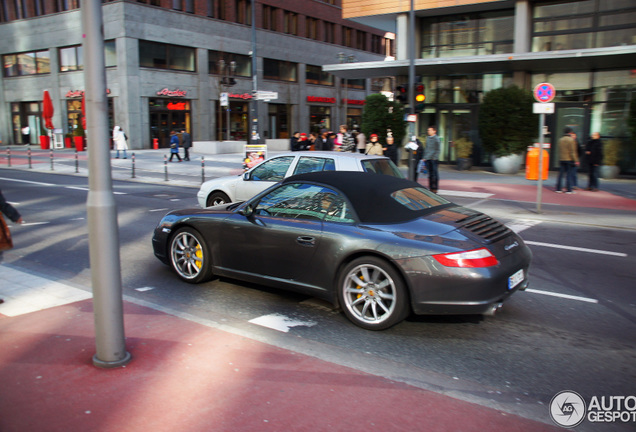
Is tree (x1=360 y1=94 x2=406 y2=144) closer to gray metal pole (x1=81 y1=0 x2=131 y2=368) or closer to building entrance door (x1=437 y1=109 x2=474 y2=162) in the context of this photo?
building entrance door (x1=437 y1=109 x2=474 y2=162)

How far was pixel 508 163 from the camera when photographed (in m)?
22.6

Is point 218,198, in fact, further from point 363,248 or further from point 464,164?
point 464,164

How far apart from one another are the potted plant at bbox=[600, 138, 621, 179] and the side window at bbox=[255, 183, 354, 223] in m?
18.6

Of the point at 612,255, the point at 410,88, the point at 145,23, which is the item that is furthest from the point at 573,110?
the point at 145,23

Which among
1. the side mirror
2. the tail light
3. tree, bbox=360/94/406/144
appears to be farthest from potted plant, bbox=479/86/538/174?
the tail light

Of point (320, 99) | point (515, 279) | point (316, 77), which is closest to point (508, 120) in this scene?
point (515, 279)

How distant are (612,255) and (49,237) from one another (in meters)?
9.67

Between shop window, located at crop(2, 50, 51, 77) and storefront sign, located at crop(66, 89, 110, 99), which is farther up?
shop window, located at crop(2, 50, 51, 77)

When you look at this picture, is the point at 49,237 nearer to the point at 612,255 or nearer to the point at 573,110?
the point at 612,255

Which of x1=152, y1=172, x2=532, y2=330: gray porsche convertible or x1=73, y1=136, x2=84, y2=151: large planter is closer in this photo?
x1=152, y1=172, x2=532, y2=330: gray porsche convertible

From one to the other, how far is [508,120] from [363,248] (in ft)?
62.2

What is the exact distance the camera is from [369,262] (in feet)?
16.7

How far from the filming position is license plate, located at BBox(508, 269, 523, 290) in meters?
5.02

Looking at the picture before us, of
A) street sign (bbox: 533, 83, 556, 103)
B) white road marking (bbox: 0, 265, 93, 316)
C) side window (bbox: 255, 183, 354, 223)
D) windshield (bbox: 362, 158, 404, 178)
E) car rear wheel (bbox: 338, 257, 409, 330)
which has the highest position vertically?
street sign (bbox: 533, 83, 556, 103)
